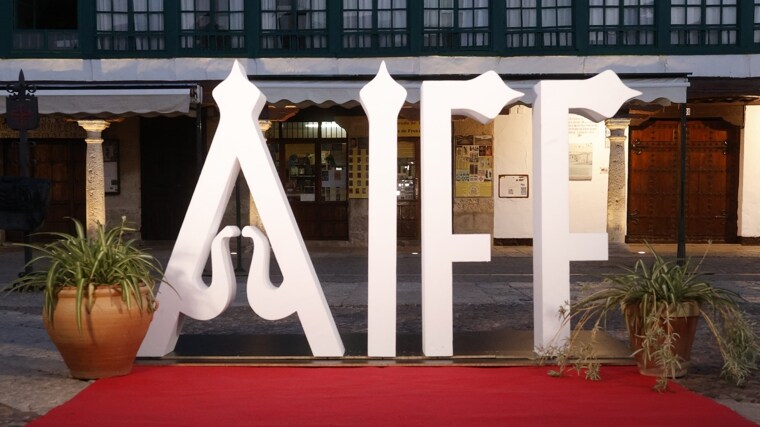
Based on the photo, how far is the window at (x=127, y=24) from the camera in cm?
1702

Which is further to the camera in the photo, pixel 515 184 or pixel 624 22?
pixel 515 184

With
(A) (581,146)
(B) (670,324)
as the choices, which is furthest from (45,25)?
(B) (670,324)

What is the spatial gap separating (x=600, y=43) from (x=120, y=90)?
8851 millimetres

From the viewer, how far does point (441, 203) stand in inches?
267

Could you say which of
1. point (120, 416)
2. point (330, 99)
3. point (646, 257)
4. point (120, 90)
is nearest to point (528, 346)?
point (120, 416)

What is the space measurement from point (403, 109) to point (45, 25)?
743 cm

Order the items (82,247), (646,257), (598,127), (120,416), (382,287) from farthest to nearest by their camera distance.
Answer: (598,127) < (646,257) < (382,287) < (82,247) < (120,416)

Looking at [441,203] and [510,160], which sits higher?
[510,160]

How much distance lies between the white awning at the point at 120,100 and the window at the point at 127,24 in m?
3.67

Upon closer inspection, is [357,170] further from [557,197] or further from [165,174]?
[557,197]

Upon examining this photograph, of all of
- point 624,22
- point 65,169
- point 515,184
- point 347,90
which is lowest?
point 515,184

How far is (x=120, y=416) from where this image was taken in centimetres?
520

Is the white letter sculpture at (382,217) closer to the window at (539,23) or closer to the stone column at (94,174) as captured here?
the stone column at (94,174)

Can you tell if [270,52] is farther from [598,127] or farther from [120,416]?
[120,416]
